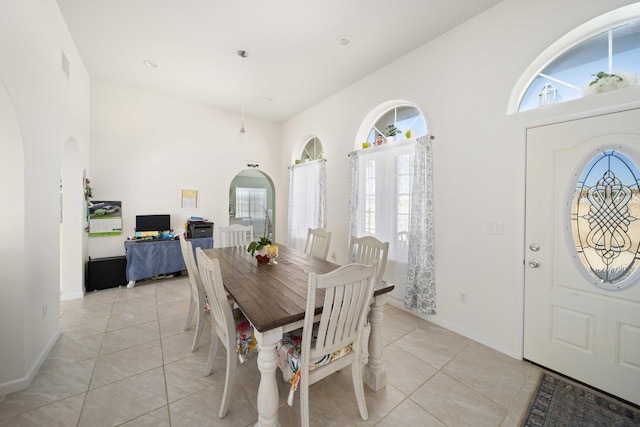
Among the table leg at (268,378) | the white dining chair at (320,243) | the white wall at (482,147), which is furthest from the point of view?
the white dining chair at (320,243)

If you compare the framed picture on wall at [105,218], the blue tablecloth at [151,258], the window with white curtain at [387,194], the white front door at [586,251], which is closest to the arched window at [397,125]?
the window with white curtain at [387,194]

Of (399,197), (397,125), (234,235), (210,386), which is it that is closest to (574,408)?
(399,197)

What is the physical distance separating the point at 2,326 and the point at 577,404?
3944 mm

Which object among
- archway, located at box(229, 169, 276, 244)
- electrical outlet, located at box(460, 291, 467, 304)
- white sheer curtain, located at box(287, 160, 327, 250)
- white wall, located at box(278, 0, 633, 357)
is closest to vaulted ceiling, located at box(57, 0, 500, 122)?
white wall, located at box(278, 0, 633, 357)

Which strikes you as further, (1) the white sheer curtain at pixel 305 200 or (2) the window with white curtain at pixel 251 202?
(2) the window with white curtain at pixel 251 202

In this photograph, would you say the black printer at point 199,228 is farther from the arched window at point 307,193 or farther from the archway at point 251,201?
the archway at point 251,201

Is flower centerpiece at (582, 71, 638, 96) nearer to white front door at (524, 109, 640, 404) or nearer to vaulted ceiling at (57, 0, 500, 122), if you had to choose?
white front door at (524, 109, 640, 404)

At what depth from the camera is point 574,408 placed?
5.30ft

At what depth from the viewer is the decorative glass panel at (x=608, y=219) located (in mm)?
1659

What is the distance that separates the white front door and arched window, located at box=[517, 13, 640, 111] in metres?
0.28

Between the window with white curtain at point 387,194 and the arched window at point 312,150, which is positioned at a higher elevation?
the arched window at point 312,150

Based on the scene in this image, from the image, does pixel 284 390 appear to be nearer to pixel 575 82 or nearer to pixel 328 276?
pixel 328 276

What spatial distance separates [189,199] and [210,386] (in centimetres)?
355

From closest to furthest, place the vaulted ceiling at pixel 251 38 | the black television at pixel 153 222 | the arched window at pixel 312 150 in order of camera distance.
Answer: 1. the vaulted ceiling at pixel 251 38
2. the black television at pixel 153 222
3. the arched window at pixel 312 150
